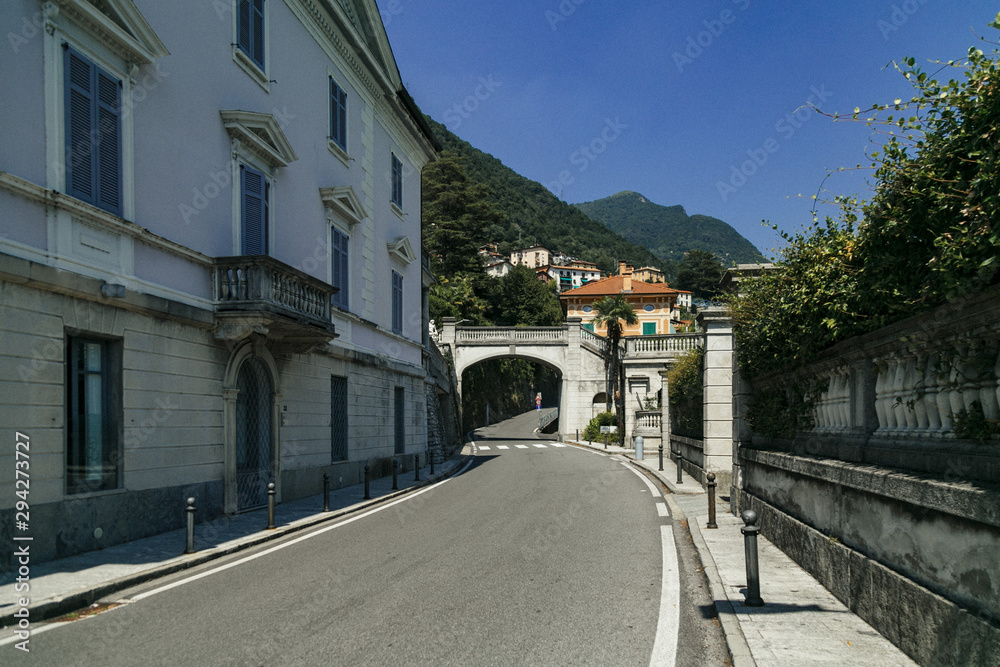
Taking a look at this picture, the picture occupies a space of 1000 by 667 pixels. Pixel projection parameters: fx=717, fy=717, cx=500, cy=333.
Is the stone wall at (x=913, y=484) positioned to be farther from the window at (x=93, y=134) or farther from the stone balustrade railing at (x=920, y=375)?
the window at (x=93, y=134)

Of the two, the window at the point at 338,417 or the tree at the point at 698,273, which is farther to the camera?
the tree at the point at 698,273

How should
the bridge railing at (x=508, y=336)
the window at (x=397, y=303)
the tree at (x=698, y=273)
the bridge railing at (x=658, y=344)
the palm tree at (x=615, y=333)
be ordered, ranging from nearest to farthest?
the window at (x=397, y=303)
the bridge railing at (x=658, y=344)
the palm tree at (x=615, y=333)
the bridge railing at (x=508, y=336)
the tree at (x=698, y=273)

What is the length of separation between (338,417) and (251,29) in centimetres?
974

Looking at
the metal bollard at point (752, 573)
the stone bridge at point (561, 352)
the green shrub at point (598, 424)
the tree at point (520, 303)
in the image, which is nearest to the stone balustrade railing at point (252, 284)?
the metal bollard at point (752, 573)

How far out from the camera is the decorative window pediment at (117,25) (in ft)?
31.4

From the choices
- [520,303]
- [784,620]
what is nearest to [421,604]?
[784,620]

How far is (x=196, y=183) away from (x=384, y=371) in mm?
10960

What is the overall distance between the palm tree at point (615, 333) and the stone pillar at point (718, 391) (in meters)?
27.0

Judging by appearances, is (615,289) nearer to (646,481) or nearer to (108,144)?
(646,481)

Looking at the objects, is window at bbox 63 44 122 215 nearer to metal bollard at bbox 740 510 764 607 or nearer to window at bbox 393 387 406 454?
metal bollard at bbox 740 510 764 607

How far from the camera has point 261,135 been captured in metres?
14.8

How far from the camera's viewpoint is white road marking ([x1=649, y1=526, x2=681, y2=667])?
536 cm

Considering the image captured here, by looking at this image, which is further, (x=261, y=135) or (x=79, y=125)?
(x=261, y=135)

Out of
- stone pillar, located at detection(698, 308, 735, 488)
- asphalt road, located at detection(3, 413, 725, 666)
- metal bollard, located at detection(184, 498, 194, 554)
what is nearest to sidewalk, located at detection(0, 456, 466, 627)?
metal bollard, located at detection(184, 498, 194, 554)
